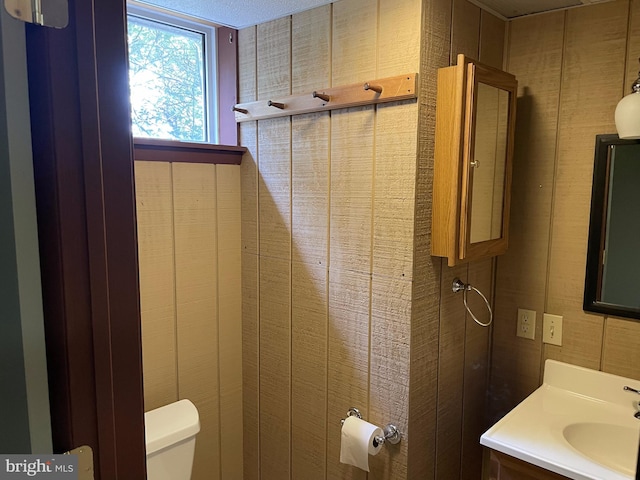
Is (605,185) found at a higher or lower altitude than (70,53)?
lower

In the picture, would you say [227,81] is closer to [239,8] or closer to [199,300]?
[239,8]

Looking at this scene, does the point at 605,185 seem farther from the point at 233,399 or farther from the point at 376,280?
the point at 233,399

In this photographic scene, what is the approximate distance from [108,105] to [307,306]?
1.24 metres

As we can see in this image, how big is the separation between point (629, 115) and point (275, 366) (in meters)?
1.51

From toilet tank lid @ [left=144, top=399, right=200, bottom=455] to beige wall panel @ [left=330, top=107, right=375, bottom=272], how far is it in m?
0.74

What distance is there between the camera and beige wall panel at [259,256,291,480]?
190 centimetres

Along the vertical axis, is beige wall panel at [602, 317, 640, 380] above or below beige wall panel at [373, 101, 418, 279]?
below

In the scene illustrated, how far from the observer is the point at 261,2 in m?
1.63

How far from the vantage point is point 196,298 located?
1.91 meters

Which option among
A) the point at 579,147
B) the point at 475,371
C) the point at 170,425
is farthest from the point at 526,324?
the point at 170,425

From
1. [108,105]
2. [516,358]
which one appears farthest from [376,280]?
[108,105]

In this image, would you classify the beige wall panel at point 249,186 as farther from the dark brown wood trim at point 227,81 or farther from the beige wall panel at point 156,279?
the beige wall panel at point 156,279

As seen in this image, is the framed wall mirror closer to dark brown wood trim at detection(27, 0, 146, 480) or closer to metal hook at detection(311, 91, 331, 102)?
metal hook at detection(311, 91, 331, 102)

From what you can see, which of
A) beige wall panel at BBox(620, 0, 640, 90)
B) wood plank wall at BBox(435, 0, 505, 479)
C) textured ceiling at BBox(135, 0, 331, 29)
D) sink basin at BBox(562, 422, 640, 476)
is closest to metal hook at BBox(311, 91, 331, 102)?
textured ceiling at BBox(135, 0, 331, 29)
